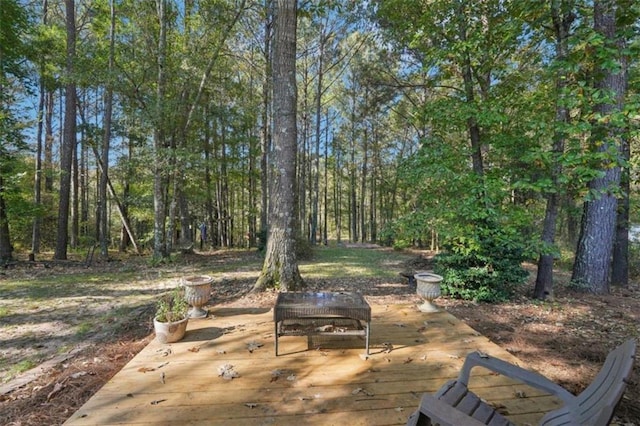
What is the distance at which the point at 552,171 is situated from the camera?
197 inches

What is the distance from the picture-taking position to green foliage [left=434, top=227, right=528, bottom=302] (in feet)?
16.5

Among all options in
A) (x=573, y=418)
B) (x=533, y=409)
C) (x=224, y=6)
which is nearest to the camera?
(x=573, y=418)

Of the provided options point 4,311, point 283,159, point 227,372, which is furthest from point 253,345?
point 4,311

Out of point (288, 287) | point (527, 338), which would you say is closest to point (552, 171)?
point (527, 338)

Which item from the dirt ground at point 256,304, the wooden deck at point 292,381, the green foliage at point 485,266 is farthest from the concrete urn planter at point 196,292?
the green foliage at point 485,266

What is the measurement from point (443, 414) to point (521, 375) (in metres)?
0.67

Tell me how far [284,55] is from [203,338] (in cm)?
444

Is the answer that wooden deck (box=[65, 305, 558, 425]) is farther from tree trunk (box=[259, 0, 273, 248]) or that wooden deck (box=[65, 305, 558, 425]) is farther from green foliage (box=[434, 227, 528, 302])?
tree trunk (box=[259, 0, 273, 248])

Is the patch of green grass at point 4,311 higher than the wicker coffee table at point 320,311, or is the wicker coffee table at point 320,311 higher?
the wicker coffee table at point 320,311

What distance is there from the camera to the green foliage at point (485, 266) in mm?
5031

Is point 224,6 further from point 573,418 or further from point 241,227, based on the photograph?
point 241,227

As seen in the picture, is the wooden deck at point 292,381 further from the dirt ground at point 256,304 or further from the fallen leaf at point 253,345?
the dirt ground at point 256,304

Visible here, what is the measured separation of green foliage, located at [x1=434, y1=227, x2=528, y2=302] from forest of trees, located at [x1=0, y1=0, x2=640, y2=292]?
0.09 meters

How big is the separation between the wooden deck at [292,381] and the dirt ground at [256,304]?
0.41 m
